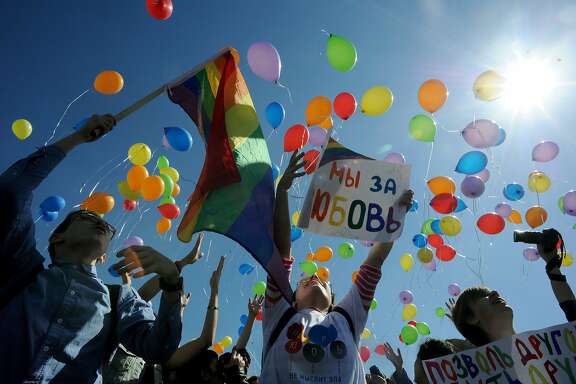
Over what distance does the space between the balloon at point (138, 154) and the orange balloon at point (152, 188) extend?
0.51 meters

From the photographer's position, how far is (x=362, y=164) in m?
3.16

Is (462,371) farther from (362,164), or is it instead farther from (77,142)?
(77,142)

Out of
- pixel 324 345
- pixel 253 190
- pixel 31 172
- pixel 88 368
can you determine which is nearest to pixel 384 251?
pixel 324 345

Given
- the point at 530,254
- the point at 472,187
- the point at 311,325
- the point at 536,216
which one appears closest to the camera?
the point at 311,325

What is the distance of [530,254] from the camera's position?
6816 mm

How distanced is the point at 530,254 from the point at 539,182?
152cm

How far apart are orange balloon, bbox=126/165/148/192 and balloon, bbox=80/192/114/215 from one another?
1.15 ft

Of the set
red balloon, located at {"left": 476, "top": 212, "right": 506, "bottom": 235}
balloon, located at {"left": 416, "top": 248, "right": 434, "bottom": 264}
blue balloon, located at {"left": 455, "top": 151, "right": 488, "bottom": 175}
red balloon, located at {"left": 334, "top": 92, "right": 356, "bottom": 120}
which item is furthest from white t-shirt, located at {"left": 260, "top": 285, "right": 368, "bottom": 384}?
balloon, located at {"left": 416, "top": 248, "right": 434, "bottom": 264}

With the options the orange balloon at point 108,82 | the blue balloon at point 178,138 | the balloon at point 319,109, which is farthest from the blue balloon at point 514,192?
the orange balloon at point 108,82

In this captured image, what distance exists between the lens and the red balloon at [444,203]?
5281 millimetres

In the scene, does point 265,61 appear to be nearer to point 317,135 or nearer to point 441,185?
point 317,135

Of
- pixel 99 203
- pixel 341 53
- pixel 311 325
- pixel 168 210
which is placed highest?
pixel 341 53

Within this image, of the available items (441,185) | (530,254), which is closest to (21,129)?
(441,185)

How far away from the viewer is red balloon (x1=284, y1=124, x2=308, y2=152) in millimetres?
4988
